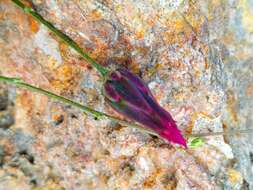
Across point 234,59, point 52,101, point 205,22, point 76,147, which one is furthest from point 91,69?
point 234,59

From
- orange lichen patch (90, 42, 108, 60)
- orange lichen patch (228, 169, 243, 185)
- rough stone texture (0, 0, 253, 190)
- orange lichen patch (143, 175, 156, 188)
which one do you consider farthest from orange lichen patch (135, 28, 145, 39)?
orange lichen patch (228, 169, 243, 185)

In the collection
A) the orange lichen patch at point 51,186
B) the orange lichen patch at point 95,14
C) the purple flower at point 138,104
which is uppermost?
the orange lichen patch at point 95,14

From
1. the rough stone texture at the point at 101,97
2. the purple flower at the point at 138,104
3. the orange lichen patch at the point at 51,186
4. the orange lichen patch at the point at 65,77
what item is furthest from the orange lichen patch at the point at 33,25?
the orange lichen patch at the point at 51,186

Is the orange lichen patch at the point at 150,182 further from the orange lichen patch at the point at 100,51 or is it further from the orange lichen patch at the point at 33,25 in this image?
the orange lichen patch at the point at 33,25

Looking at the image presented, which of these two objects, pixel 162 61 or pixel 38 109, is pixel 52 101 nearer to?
pixel 38 109

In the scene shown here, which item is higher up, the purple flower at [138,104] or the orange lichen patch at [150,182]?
the purple flower at [138,104]

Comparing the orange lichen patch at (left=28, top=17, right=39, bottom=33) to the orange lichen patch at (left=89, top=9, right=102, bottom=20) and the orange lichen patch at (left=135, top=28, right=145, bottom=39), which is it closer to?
the orange lichen patch at (left=89, top=9, right=102, bottom=20)

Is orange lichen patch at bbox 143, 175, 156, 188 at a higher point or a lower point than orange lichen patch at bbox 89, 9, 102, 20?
lower
